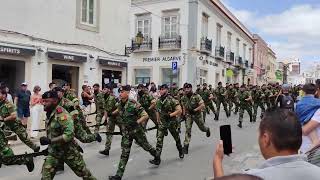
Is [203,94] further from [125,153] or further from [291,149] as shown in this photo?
[291,149]

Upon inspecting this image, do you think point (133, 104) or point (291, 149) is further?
point (133, 104)

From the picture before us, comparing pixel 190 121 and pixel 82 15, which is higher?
pixel 82 15

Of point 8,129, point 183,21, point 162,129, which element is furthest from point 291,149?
point 183,21

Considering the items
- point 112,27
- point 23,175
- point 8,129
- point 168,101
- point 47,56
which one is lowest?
point 23,175

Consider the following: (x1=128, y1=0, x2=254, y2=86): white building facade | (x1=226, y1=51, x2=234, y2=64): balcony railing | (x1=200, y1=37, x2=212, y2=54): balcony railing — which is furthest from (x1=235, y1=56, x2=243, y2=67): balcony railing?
(x1=200, y1=37, x2=212, y2=54): balcony railing

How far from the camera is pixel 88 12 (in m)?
18.3

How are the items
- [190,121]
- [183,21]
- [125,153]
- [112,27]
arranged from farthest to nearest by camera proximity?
[183,21], [112,27], [190,121], [125,153]

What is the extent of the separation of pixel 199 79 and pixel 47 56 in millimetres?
14656

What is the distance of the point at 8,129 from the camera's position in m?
9.29

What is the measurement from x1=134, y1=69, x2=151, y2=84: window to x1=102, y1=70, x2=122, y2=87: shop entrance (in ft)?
29.2

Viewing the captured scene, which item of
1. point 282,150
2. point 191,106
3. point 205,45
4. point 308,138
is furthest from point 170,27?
point 282,150

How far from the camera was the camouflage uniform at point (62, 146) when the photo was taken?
5715 mm

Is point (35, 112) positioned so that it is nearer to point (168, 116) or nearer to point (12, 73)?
point (12, 73)

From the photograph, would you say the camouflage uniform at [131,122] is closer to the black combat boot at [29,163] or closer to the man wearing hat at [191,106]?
the black combat boot at [29,163]
